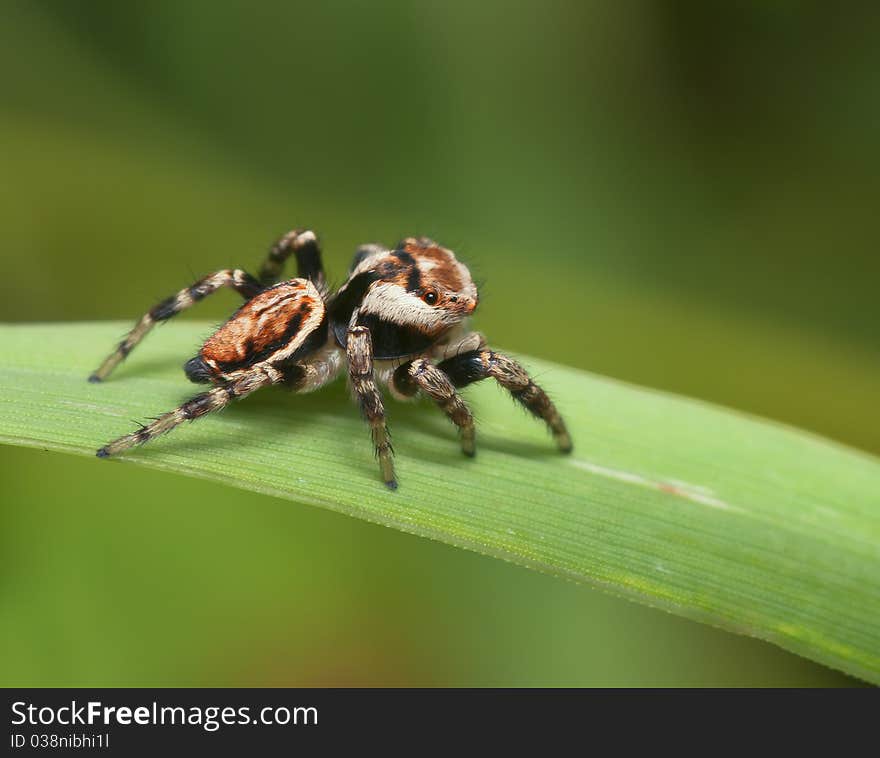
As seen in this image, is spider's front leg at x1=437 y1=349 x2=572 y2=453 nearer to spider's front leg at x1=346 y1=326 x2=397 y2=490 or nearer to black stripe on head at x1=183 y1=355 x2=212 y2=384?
spider's front leg at x1=346 y1=326 x2=397 y2=490

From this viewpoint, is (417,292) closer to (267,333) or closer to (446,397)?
(446,397)

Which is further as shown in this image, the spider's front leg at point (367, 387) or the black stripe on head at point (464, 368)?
the black stripe on head at point (464, 368)

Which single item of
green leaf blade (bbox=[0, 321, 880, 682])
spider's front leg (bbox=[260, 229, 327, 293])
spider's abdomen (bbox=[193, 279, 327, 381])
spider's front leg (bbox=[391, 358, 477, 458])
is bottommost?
green leaf blade (bbox=[0, 321, 880, 682])

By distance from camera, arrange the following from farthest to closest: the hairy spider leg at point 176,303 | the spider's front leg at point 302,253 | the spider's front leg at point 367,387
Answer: the spider's front leg at point 302,253 → the hairy spider leg at point 176,303 → the spider's front leg at point 367,387

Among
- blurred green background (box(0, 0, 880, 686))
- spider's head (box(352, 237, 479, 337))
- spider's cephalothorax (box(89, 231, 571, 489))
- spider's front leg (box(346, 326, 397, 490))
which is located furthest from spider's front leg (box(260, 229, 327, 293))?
blurred green background (box(0, 0, 880, 686))

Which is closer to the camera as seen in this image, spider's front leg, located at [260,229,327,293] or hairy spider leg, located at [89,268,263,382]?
hairy spider leg, located at [89,268,263,382]

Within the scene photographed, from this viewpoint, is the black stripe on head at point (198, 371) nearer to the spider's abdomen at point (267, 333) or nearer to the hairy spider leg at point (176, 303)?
the spider's abdomen at point (267, 333)

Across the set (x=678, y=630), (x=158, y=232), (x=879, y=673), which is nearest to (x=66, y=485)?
(x=158, y=232)

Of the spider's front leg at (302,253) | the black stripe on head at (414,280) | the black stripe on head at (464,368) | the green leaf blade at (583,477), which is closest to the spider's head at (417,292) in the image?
the black stripe on head at (414,280)
